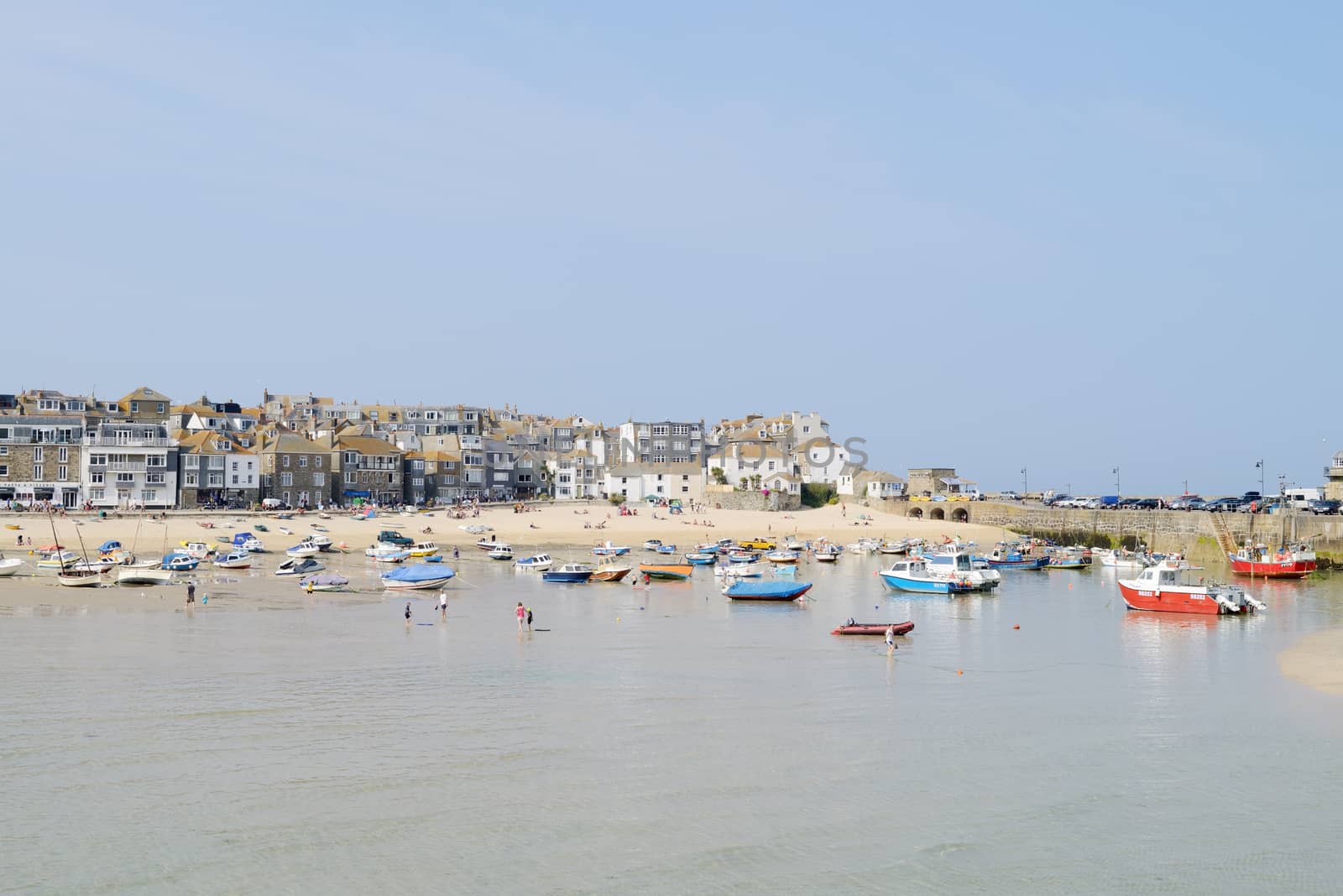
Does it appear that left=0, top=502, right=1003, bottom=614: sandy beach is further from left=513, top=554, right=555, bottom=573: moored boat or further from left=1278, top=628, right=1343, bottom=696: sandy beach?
left=1278, top=628, right=1343, bottom=696: sandy beach

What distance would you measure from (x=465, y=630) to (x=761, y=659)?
11.1 meters

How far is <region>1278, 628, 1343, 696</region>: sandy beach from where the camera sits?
33.5 m

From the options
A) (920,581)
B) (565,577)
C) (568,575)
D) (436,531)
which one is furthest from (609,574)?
(436,531)

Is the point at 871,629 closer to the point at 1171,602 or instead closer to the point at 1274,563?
the point at 1171,602

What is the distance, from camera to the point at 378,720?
25891mm

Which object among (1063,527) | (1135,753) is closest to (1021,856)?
(1135,753)

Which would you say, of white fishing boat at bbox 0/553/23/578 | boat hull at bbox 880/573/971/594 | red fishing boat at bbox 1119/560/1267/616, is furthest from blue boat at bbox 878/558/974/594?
white fishing boat at bbox 0/553/23/578

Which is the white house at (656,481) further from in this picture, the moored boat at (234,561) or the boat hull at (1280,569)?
the boat hull at (1280,569)

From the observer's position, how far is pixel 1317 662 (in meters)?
37.0

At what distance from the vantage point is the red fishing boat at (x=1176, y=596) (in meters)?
49.8

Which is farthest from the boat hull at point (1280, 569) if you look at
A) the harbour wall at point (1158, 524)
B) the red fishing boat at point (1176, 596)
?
the red fishing boat at point (1176, 596)

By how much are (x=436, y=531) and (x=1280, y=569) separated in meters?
55.3

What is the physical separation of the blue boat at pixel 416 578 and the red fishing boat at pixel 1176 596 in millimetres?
29879

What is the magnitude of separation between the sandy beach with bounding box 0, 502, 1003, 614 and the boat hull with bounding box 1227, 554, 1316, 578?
26.8m
